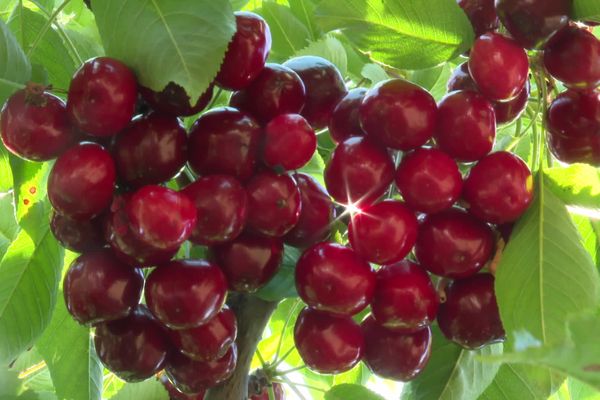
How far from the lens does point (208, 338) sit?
77cm

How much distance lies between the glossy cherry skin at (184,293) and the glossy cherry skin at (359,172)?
0.14m

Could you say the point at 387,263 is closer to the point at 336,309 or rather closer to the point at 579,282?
the point at 336,309

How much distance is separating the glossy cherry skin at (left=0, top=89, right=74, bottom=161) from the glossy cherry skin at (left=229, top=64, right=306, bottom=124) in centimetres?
18

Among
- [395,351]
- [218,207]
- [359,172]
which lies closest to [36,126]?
[218,207]

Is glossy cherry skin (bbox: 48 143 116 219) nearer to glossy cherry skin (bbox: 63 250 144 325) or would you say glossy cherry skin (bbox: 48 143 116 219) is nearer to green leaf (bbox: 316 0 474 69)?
glossy cherry skin (bbox: 63 250 144 325)

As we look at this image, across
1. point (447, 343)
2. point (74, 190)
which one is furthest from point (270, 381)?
point (74, 190)

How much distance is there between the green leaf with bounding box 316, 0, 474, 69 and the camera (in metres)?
0.82

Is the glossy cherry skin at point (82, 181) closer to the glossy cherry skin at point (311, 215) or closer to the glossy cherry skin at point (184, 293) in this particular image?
the glossy cherry skin at point (184, 293)

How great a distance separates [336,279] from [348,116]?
19 centimetres

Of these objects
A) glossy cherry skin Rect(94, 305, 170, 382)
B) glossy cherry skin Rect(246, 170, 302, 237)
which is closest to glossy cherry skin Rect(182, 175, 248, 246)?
glossy cherry skin Rect(246, 170, 302, 237)

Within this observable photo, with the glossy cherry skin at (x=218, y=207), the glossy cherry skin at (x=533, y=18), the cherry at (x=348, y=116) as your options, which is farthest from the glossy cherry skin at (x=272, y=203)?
the glossy cherry skin at (x=533, y=18)

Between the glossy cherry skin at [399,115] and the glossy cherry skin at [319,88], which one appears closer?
the glossy cherry skin at [399,115]

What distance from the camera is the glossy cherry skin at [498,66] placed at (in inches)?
29.2

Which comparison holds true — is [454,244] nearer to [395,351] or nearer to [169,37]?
[395,351]
